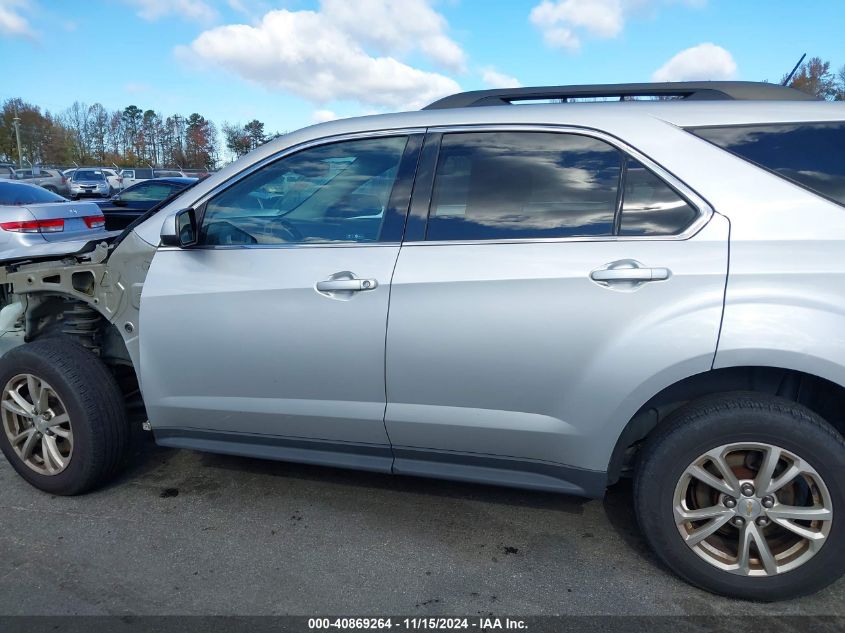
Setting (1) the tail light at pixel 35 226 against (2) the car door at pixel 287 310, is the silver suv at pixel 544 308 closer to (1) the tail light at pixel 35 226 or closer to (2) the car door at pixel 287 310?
(2) the car door at pixel 287 310

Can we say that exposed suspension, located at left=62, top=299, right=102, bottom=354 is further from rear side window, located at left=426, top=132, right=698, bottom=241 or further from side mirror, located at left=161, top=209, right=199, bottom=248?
rear side window, located at left=426, top=132, right=698, bottom=241

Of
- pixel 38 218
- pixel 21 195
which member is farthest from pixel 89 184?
pixel 38 218

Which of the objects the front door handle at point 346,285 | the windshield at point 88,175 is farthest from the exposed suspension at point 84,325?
the windshield at point 88,175

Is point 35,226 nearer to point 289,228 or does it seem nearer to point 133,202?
point 289,228

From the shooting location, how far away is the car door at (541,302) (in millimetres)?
2307

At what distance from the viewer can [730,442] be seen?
7.52 ft

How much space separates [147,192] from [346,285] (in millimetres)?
14193

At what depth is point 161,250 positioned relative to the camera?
2.98 m

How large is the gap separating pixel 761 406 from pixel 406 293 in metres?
1.37

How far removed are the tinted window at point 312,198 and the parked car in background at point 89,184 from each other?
26.8 metres

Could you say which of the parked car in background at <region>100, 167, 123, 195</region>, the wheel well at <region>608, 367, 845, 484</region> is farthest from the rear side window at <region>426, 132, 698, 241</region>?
the parked car in background at <region>100, 167, 123, 195</region>

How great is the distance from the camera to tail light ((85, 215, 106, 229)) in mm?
8117

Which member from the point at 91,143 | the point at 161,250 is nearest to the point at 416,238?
the point at 161,250

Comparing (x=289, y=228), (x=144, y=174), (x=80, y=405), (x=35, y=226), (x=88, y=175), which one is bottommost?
(x=80, y=405)
